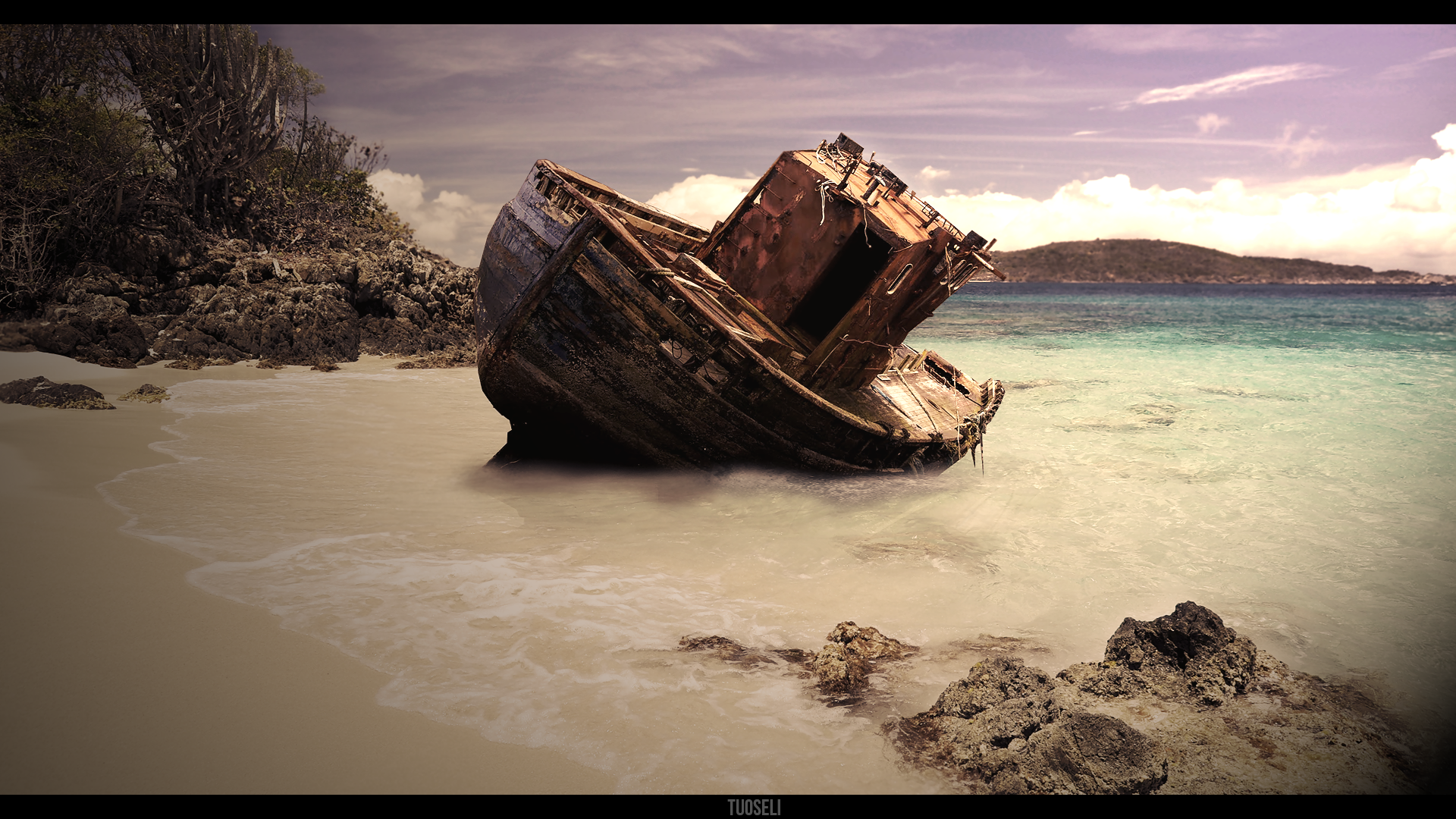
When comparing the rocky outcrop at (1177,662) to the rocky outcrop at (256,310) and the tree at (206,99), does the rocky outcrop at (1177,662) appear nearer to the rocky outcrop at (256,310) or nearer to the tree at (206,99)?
the rocky outcrop at (256,310)

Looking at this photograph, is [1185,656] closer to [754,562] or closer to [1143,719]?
[1143,719]

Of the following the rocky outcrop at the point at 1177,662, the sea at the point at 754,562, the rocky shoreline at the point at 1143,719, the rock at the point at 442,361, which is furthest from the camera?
the rock at the point at 442,361

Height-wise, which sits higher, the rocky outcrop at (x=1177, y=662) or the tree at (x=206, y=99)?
the tree at (x=206, y=99)

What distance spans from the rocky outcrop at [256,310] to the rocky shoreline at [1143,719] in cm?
1413

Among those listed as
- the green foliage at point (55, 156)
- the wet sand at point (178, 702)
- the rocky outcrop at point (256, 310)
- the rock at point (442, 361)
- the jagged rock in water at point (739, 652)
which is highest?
the green foliage at point (55, 156)

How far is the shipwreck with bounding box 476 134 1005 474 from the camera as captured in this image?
294 inches

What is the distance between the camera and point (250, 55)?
2266 cm

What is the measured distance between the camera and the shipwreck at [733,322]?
7473 millimetres

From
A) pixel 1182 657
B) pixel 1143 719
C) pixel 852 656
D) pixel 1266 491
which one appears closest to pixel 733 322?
pixel 852 656

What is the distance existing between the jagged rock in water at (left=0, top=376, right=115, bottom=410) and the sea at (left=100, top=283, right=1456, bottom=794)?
1054 millimetres

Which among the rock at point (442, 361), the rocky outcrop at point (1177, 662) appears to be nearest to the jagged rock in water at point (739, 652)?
the rocky outcrop at point (1177, 662)

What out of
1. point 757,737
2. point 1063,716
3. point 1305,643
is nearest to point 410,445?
point 757,737

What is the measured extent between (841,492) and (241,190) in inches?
959

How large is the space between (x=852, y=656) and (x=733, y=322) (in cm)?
447
